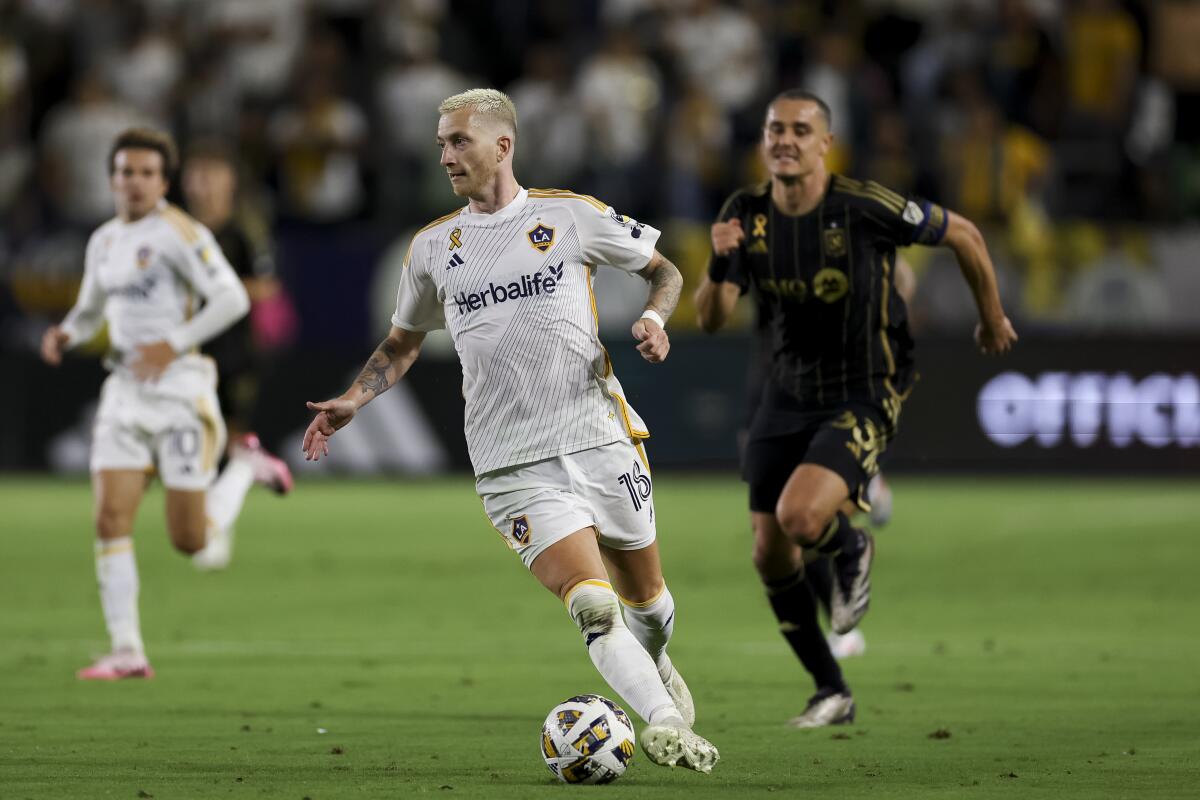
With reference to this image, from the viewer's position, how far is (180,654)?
33.8 ft

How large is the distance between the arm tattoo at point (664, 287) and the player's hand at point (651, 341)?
20 cm

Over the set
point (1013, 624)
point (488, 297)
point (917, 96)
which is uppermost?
point (917, 96)

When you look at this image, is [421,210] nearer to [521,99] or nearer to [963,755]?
[521,99]

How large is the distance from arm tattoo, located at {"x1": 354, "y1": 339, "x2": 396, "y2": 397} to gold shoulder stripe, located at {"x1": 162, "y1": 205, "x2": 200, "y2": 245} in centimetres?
285

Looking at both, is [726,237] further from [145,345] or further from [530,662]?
[145,345]

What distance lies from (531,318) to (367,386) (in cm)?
63

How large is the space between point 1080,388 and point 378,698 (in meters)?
12.1

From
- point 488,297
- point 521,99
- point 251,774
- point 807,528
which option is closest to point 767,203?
point 807,528

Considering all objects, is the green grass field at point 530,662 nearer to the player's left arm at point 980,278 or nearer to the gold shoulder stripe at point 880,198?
the player's left arm at point 980,278

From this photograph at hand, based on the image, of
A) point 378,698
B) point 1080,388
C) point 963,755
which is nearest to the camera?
point 963,755

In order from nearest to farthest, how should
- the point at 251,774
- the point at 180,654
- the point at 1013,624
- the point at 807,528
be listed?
the point at 251,774 → the point at 807,528 → the point at 180,654 → the point at 1013,624

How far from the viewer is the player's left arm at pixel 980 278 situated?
26.7 ft

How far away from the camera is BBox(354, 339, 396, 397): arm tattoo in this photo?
7059 mm

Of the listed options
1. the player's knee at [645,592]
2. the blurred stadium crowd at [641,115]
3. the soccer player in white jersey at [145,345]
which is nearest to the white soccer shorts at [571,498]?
the player's knee at [645,592]
